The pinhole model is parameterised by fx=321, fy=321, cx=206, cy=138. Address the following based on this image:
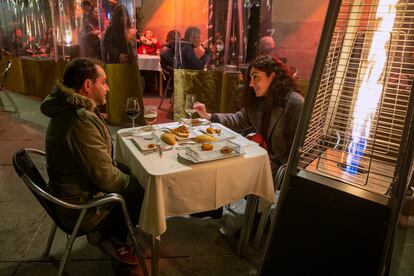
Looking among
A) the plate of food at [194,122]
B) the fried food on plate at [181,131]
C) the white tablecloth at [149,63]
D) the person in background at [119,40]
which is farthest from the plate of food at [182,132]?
the white tablecloth at [149,63]

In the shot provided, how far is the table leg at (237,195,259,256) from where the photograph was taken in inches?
75.5

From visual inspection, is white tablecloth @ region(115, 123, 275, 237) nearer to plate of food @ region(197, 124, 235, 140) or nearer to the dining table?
the dining table

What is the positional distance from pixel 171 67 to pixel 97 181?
3640mm

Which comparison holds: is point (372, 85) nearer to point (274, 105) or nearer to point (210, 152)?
point (210, 152)

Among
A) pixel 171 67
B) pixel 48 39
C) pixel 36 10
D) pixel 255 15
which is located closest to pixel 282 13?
pixel 255 15

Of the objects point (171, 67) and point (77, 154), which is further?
point (171, 67)

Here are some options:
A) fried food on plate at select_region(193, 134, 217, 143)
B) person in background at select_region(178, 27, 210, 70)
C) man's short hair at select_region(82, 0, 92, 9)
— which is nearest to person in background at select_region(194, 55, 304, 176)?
fried food on plate at select_region(193, 134, 217, 143)

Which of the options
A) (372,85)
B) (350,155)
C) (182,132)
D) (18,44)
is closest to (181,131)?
(182,132)

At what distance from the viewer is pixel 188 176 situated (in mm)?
1505

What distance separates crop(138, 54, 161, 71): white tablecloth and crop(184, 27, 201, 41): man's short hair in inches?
92.3

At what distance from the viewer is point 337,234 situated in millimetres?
1205

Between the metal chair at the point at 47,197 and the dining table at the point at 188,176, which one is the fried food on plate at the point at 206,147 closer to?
the dining table at the point at 188,176

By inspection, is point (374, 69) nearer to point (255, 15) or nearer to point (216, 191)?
point (216, 191)

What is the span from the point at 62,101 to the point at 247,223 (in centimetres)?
125
